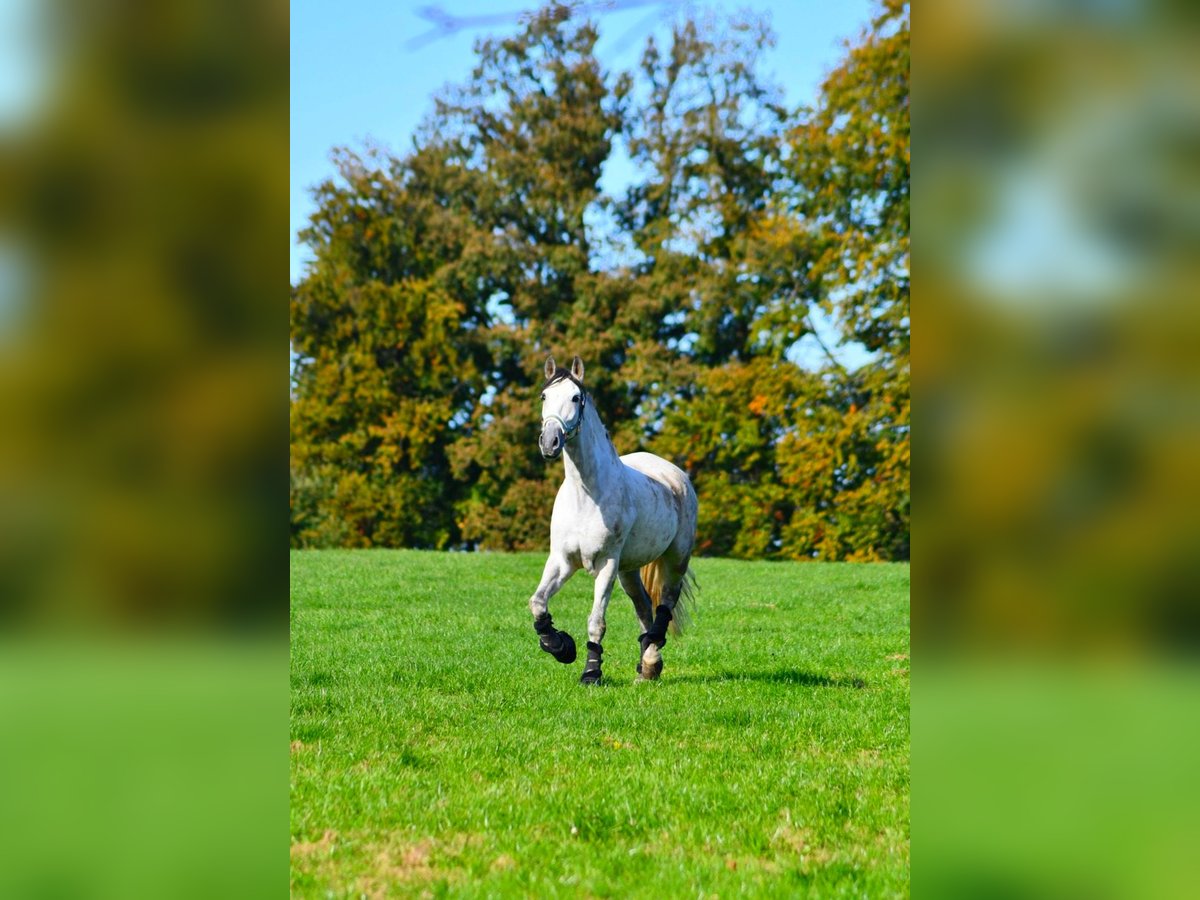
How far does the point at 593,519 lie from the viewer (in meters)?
9.08

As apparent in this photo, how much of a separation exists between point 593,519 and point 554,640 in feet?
3.36

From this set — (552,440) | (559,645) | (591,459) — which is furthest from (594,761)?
(591,459)

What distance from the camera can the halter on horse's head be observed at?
322 inches

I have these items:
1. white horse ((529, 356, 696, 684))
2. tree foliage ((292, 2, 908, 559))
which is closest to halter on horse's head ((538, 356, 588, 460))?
white horse ((529, 356, 696, 684))

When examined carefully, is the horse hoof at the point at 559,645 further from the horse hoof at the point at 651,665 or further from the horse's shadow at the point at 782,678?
the horse's shadow at the point at 782,678

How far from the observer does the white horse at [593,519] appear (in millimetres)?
8508

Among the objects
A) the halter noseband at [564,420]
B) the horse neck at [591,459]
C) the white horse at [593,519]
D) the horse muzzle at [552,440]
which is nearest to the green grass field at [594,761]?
the white horse at [593,519]

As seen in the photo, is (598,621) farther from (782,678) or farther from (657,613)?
(782,678)

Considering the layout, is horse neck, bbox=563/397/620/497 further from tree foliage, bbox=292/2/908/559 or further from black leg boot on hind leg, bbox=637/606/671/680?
tree foliage, bbox=292/2/908/559

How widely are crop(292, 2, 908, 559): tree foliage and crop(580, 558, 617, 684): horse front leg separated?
15.6m
